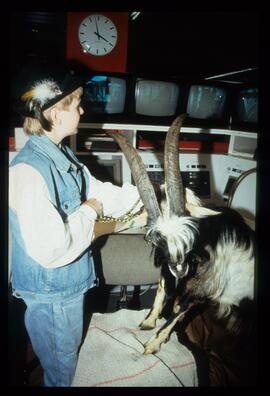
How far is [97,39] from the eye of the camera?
1948mm

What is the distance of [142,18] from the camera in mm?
3742

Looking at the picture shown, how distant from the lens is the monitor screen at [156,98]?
1.92 meters

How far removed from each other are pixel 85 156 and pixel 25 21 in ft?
9.43

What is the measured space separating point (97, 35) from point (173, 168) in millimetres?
1358

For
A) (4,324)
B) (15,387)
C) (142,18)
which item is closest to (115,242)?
(4,324)

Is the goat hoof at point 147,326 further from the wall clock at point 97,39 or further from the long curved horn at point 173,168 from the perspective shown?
the wall clock at point 97,39

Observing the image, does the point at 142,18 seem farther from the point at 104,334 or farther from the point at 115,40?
the point at 104,334

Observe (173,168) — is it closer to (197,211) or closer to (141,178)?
Answer: (141,178)

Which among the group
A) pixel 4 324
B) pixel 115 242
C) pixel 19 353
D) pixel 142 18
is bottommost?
pixel 19 353

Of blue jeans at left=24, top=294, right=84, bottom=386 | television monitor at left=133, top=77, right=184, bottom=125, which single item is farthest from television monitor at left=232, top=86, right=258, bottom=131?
blue jeans at left=24, top=294, right=84, bottom=386

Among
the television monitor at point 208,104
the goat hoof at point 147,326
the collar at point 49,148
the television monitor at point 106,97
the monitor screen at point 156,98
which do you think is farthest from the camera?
the television monitor at point 208,104

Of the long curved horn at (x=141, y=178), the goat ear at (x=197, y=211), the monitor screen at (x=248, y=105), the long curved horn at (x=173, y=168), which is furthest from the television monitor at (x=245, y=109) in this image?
the long curved horn at (x=141, y=178)

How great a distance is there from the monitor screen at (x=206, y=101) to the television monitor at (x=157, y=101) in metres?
0.10

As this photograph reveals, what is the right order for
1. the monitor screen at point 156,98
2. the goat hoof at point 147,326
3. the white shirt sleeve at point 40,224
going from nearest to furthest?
1. the white shirt sleeve at point 40,224
2. the goat hoof at point 147,326
3. the monitor screen at point 156,98
